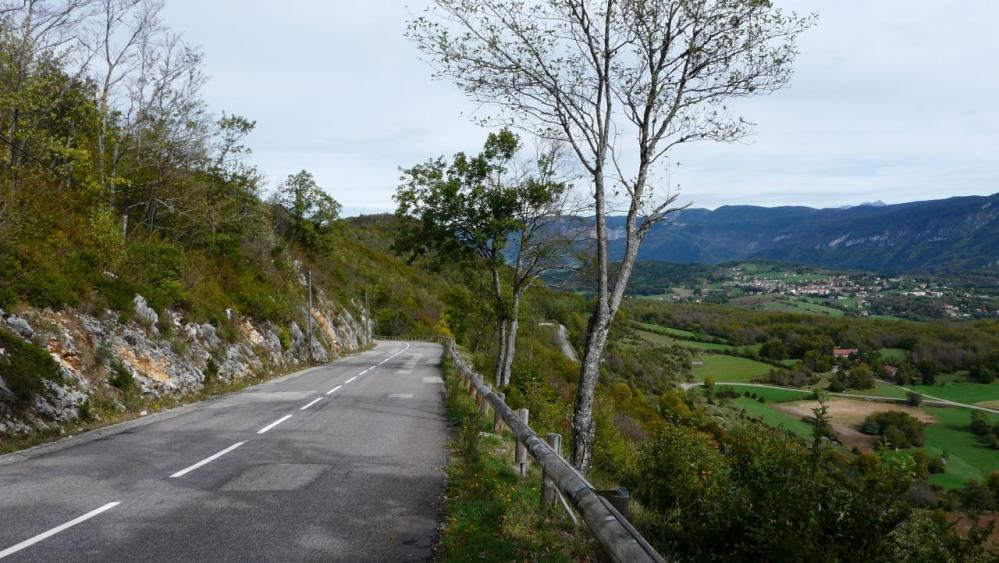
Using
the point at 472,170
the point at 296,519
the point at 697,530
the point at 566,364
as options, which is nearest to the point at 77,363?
the point at 296,519

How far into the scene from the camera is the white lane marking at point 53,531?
477cm

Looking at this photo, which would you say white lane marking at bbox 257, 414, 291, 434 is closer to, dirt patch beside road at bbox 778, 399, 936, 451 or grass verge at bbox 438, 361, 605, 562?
grass verge at bbox 438, 361, 605, 562

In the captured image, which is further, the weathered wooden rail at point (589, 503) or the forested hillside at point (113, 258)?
the forested hillside at point (113, 258)

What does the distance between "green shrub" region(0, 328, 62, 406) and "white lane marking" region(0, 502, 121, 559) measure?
6013mm

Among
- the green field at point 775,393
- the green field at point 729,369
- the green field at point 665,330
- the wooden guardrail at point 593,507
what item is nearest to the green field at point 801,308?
the green field at point 665,330

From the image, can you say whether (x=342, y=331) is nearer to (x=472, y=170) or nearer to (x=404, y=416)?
(x=472, y=170)

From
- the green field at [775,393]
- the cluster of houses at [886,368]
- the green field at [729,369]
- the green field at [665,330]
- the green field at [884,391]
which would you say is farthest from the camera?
the green field at [665,330]

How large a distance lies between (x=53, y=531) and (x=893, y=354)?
120885mm

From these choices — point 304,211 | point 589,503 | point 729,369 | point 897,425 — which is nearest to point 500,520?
point 589,503

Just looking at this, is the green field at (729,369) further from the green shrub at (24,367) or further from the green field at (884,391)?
the green shrub at (24,367)

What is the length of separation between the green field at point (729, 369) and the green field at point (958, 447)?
27972 millimetres

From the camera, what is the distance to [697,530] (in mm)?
4863

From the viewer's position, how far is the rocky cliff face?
11.0 meters

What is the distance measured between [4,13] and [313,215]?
113ft
